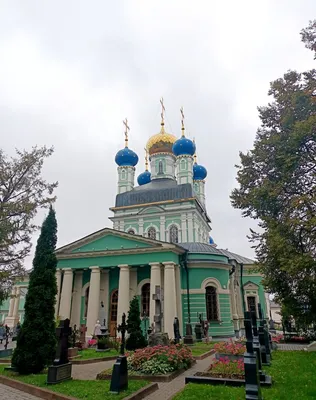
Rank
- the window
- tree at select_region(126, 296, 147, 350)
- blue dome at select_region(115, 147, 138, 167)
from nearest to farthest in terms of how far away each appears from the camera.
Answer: tree at select_region(126, 296, 147, 350), the window, blue dome at select_region(115, 147, 138, 167)

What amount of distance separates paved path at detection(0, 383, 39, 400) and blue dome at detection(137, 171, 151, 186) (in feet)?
118

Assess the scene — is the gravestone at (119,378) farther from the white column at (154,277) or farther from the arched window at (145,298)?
the arched window at (145,298)

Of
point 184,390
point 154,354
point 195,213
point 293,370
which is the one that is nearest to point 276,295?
point 293,370

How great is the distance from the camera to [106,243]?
23391mm

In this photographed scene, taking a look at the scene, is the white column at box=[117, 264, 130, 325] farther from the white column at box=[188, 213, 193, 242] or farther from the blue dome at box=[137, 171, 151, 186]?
the blue dome at box=[137, 171, 151, 186]

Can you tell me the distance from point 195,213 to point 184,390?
26.9m

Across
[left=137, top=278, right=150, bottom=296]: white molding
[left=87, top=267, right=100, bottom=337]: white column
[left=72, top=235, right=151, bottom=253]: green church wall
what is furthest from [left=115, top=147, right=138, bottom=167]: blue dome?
[left=137, top=278, right=150, bottom=296]: white molding

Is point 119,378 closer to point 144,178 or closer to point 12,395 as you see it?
point 12,395

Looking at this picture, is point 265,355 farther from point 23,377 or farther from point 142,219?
point 142,219

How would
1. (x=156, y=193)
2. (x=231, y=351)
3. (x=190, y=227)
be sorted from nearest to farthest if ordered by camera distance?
(x=231, y=351), (x=190, y=227), (x=156, y=193)

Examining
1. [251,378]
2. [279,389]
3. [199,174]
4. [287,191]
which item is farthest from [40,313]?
[199,174]

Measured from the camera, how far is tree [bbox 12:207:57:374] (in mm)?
9469

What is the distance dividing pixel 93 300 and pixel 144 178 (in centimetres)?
2402

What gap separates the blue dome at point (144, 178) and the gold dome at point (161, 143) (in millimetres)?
3912
